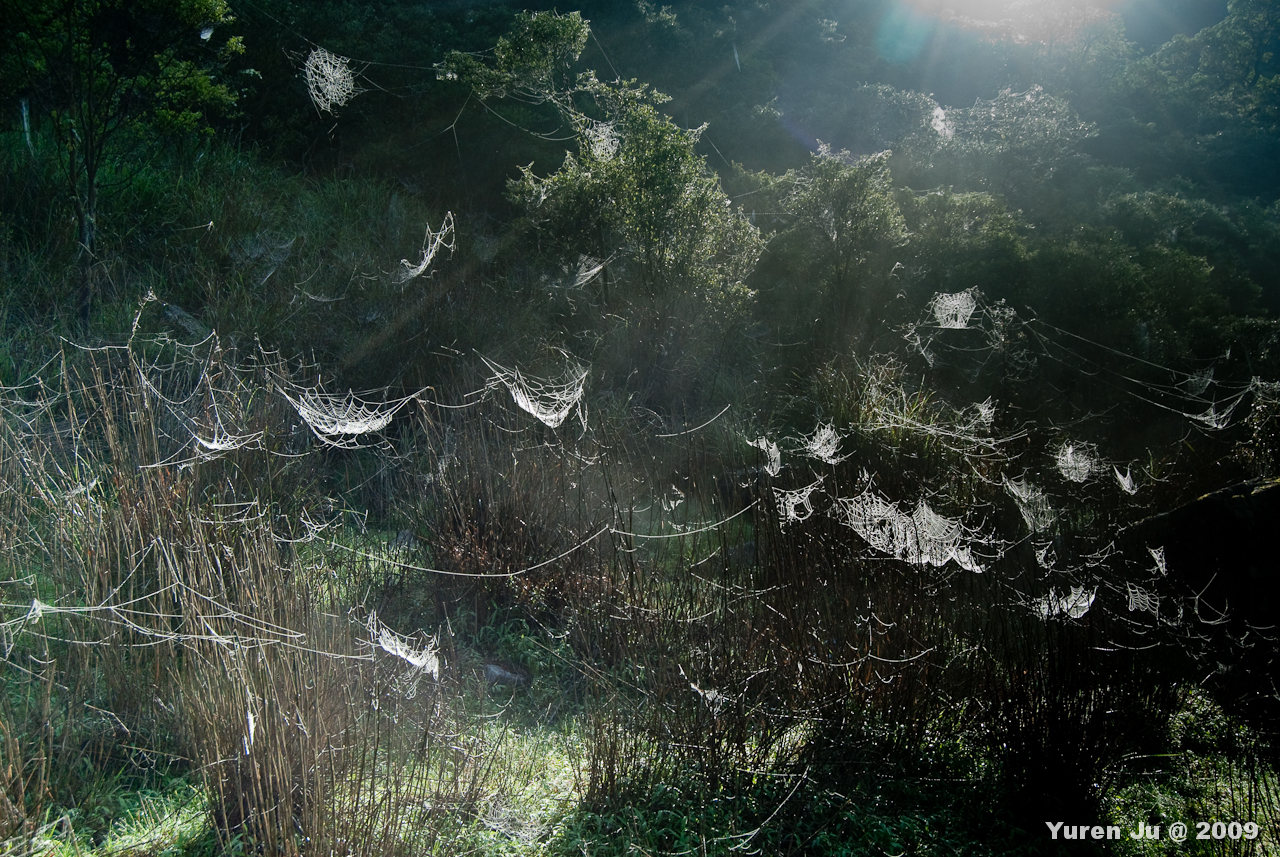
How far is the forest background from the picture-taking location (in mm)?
2730

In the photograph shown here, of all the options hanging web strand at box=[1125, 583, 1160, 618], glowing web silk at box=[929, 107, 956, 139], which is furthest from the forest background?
glowing web silk at box=[929, 107, 956, 139]

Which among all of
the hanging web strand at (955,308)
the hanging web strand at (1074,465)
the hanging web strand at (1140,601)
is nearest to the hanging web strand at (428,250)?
the hanging web strand at (955,308)

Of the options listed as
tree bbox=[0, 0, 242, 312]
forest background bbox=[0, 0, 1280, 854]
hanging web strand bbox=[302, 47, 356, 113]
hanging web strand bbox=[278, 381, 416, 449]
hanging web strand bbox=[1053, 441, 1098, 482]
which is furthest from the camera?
hanging web strand bbox=[302, 47, 356, 113]

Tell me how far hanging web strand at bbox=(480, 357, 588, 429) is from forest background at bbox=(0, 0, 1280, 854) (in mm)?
100

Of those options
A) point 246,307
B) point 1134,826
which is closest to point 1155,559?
point 1134,826

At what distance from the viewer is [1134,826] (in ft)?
9.86

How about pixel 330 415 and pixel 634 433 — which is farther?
pixel 634 433

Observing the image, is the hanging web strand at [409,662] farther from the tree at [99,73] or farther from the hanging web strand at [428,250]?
the tree at [99,73]

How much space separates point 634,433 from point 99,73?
19.2 feet

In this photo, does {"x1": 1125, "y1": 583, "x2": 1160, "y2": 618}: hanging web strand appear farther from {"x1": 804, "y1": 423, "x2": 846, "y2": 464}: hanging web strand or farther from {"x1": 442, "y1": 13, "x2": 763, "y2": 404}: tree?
{"x1": 442, "y1": 13, "x2": 763, "y2": 404}: tree

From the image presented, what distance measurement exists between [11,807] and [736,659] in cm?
222

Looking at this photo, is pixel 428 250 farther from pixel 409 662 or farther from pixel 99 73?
pixel 409 662

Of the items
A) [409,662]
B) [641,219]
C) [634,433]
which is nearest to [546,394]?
[634,433]

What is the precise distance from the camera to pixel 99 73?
285 inches
